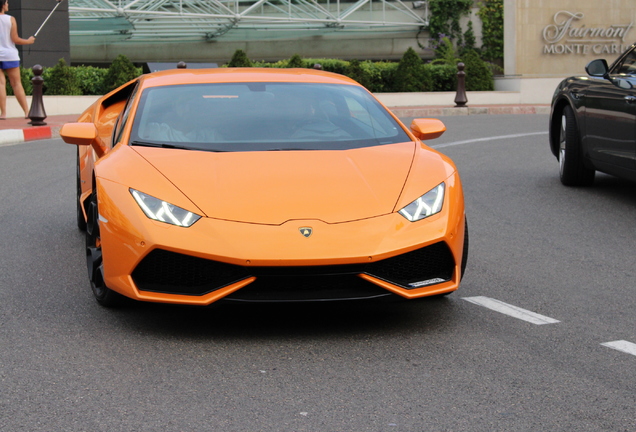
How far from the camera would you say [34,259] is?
6430 millimetres

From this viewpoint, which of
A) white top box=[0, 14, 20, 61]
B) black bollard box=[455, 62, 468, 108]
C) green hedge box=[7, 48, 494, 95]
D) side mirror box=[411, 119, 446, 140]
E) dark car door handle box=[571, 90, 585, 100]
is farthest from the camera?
green hedge box=[7, 48, 494, 95]

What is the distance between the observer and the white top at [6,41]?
1650 centimetres

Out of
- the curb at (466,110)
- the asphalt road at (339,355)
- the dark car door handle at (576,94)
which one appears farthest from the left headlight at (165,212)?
the curb at (466,110)

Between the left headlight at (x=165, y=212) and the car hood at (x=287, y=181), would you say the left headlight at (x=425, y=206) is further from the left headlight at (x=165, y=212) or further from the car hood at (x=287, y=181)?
the left headlight at (x=165, y=212)

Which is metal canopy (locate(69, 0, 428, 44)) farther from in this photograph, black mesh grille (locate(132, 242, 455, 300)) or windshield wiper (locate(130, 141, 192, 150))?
black mesh grille (locate(132, 242, 455, 300))

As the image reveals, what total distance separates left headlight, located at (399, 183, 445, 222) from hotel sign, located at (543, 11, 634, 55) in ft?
76.0

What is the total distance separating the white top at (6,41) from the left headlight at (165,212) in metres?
13.0

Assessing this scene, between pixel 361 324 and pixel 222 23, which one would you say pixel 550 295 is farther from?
pixel 222 23

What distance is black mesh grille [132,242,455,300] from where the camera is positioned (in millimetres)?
4402

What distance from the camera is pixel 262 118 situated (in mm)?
5633

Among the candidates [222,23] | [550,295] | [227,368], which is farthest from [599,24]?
[227,368]

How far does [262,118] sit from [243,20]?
28.0 metres

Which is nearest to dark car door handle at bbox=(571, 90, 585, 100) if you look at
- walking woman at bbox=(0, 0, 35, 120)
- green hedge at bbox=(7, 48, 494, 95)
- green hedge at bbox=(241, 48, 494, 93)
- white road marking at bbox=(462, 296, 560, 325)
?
white road marking at bbox=(462, 296, 560, 325)

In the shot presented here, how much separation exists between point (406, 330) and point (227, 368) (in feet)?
3.26
